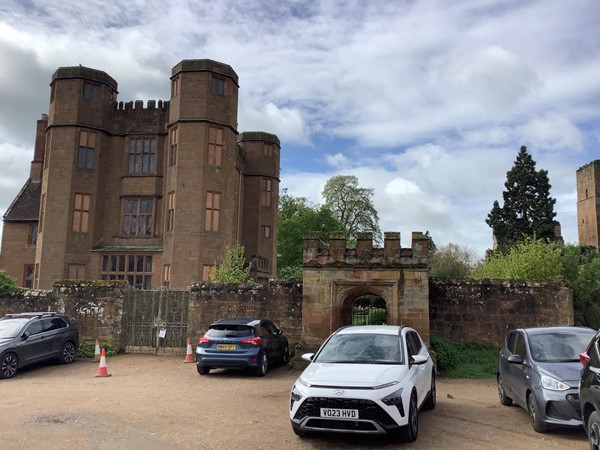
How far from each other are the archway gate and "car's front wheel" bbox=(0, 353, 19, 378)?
7.95 metres

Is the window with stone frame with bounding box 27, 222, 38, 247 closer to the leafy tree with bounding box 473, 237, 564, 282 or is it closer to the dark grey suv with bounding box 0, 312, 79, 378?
the dark grey suv with bounding box 0, 312, 79, 378

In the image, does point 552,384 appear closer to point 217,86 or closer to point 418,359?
point 418,359

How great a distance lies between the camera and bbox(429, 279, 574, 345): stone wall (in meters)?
15.7

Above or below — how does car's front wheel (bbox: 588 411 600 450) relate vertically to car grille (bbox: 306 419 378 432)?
above

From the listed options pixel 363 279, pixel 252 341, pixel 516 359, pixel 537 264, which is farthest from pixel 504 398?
pixel 537 264

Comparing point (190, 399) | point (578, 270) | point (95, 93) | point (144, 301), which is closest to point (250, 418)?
point (190, 399)

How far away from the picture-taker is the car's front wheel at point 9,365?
13391mm

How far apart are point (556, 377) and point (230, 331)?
832cm

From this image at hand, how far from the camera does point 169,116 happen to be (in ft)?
97.3

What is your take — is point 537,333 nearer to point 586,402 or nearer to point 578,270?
point 586,402

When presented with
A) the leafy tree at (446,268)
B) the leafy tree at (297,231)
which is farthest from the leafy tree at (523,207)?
the leafy tree at (297,231)

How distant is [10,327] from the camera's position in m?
14.4

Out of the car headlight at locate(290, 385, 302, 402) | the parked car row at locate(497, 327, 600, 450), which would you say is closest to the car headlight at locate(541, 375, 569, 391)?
the parked car row at locate(497, 327, 600, 450)

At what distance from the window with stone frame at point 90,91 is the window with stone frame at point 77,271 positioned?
9779 millimetres
